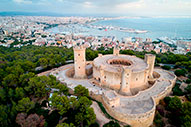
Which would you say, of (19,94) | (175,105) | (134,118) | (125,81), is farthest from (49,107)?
(175,105)

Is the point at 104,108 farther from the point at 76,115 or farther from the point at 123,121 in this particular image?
the point at 76,115

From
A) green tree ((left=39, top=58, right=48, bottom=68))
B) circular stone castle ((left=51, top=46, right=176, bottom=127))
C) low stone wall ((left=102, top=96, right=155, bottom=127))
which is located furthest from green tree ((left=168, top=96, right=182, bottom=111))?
green tree ((left=39, top=58, right=48, bottom=68))

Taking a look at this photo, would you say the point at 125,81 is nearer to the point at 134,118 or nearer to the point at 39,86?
the point at 134,118

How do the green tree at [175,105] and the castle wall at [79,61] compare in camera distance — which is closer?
the green tree at [175,105]

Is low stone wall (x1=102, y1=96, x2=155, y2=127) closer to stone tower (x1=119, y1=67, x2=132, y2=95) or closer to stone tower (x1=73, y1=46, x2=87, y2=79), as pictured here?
stone tower (x1=119, y1=67, x2=132, y2=95)

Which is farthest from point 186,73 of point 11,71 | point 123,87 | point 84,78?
point 11,71

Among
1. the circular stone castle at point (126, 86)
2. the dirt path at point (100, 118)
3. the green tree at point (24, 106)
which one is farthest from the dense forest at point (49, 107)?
the circular stone castle at point (126, 86)

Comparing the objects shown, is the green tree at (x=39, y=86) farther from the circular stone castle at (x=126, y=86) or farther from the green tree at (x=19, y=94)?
the circular stone castle at (x=126, y=86)
